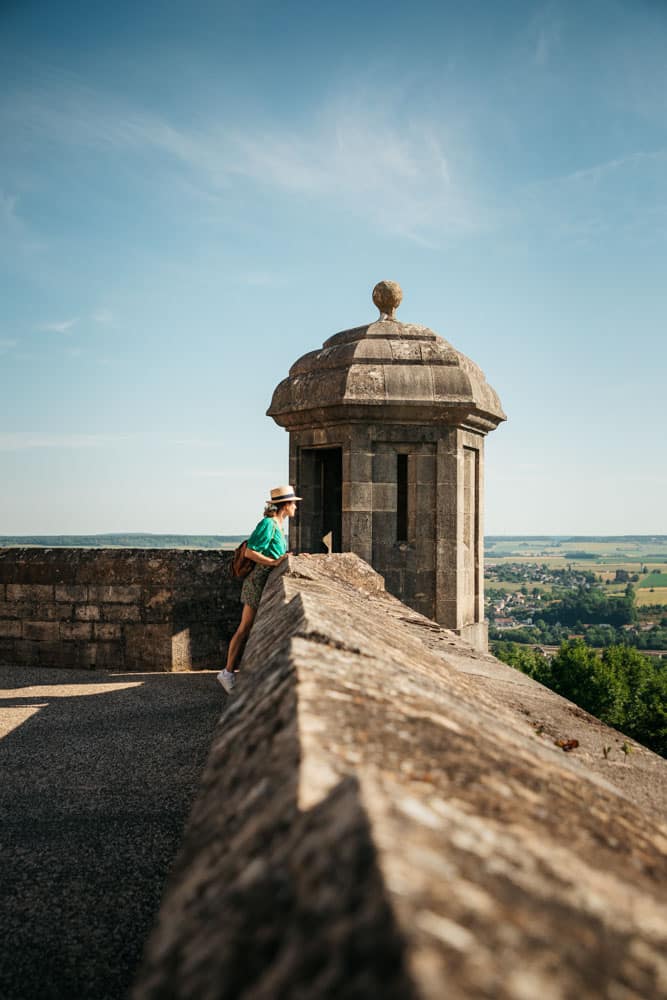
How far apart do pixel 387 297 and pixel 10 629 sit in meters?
5.65

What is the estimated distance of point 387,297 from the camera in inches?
337

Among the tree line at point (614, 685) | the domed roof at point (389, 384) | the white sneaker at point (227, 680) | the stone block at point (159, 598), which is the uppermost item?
the domed roof at point (389, 384)

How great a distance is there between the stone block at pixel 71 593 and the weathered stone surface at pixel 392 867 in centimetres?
648

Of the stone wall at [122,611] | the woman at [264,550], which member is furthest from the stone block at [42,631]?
the woman at [264,550]

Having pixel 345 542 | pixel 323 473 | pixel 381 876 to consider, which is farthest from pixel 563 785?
pixel 323 473

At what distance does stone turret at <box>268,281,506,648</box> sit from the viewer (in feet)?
25.3

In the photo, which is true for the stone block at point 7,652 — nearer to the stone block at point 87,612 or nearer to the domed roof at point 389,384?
the stone block at point 87,612

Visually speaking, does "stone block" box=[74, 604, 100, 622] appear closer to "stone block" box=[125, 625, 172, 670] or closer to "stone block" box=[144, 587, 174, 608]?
"stone block" box=[125, 625, 172, 670]

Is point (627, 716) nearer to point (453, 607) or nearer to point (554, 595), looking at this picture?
point (453, 607)

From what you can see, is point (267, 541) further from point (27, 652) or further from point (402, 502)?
point (27, 652)

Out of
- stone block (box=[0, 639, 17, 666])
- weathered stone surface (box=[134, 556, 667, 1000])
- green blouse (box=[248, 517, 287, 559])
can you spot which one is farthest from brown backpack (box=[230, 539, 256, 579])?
weathered stone surface (box=[134, 556, 667, 1000])

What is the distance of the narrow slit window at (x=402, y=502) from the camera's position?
8.05 metres

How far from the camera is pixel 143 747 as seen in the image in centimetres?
430

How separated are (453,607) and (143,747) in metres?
4.41
